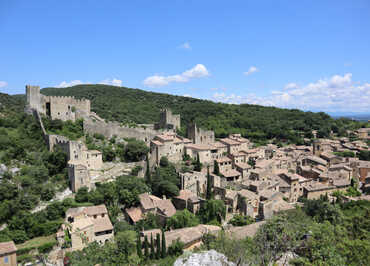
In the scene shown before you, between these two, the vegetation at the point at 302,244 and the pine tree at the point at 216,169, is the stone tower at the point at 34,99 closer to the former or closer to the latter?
the pine tree at the point at 216,169

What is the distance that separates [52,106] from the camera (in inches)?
1366

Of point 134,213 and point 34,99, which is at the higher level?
point 34,99

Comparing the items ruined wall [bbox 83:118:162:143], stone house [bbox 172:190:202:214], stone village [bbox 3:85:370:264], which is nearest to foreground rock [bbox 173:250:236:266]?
stone village [bbox 3:85:370:264]

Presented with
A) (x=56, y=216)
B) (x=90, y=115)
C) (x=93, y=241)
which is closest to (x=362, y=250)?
(x=93, y=241)

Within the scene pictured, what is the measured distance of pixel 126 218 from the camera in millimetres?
26203

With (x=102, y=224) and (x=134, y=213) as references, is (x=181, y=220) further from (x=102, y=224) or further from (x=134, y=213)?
(x=102, y=224)

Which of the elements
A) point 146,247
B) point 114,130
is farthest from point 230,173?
point 146,247

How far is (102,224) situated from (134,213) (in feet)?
12.3

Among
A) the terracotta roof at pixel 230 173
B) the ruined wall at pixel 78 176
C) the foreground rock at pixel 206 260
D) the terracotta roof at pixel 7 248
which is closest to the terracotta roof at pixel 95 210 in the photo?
the ruined wall at pixel 78 176

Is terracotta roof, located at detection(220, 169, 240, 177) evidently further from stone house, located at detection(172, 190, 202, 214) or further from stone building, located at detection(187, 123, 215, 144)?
stone building, located at detection(187, 123, 215, 144)

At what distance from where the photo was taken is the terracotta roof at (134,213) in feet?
82.4

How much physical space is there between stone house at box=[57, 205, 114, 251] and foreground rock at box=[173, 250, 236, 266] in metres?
7.94

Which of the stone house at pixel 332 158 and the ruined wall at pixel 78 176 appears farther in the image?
the stone house at pixel 332 158

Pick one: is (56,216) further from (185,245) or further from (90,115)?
(90,115)
